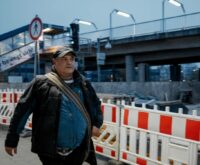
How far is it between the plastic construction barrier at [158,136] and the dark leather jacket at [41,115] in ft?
5.01

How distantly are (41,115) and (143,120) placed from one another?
2107mm

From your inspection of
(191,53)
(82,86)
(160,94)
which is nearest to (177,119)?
(82,86)

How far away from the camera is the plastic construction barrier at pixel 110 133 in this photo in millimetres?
5000

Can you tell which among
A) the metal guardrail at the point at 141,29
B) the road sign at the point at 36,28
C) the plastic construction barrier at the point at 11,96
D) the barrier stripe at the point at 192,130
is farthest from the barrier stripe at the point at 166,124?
the metal guardrail at the point at 141,29

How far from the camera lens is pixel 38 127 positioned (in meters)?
2.71

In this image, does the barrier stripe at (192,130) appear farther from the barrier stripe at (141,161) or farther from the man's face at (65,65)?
the man's face at (65,65)

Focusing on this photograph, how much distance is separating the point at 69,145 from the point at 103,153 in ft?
8.97

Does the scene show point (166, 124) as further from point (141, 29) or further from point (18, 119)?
point (141, 29)

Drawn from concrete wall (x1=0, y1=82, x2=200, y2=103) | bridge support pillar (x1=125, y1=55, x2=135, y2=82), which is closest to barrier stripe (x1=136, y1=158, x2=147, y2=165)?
concrete wall (x1=0, y1=82, x2=200, y2=103)

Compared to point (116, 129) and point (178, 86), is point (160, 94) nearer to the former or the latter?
point (178, 86)

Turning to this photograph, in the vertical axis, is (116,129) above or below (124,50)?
below

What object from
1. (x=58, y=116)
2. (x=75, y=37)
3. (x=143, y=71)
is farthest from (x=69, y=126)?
(x=143, y=71)

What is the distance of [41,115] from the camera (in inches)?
107

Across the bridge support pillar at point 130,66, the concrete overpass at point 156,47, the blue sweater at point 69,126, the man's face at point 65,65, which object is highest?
the concrete overpass at point 156,47
